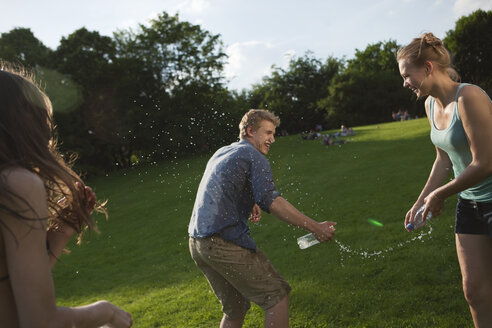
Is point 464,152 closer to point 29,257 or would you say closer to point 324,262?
point 29,257

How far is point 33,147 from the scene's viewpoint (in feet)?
5.52

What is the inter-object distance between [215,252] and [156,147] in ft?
113

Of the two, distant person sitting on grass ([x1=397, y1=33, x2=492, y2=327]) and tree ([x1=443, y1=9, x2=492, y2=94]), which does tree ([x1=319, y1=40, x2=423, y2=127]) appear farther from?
distant person sitting on grass ([x1=397, y1=33, x2=492, y2=327])

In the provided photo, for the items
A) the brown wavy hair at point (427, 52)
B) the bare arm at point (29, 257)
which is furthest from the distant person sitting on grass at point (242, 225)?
the bare arm at point (29, 257)

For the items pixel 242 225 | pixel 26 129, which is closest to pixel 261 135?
pixel 242 225

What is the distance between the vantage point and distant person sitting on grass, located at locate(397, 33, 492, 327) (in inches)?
122

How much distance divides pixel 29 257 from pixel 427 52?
128 inches

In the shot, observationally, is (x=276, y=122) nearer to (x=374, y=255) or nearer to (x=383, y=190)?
(x=374, y=255)

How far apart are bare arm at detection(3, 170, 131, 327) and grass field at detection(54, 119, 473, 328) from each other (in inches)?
162

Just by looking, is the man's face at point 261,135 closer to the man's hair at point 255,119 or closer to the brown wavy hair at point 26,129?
the man's hair at point 255,119

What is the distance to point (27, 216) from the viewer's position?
1475mm

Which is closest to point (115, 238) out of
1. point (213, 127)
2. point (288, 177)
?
point (288, 177)

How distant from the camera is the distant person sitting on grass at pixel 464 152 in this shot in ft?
10.2

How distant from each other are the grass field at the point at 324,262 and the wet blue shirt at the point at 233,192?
A: 2.27 m
